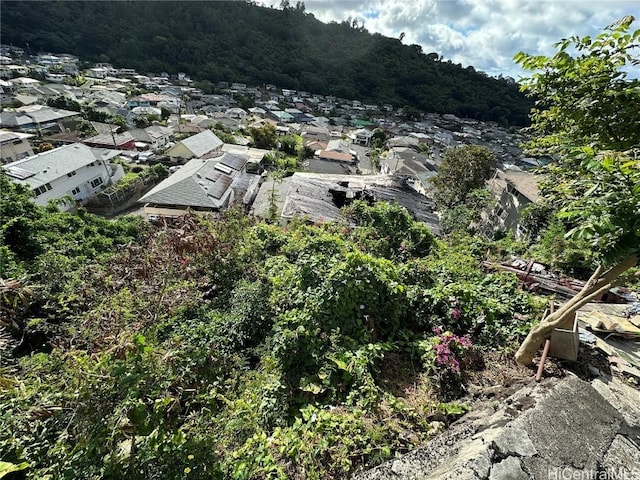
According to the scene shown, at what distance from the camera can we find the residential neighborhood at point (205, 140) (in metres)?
18.8

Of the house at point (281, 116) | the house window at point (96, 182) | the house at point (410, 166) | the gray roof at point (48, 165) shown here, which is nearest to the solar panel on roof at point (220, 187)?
the gray roof at point (48, 165)

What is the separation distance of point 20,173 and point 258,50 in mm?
93428

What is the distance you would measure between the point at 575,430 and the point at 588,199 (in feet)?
7.03

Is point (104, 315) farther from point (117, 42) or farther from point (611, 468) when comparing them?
point (117, 42)

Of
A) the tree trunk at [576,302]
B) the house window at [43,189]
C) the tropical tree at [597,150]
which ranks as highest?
the tropical tree at [597,150]

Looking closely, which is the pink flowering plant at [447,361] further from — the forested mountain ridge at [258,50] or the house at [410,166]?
the forested mountain ridge at [258,50]

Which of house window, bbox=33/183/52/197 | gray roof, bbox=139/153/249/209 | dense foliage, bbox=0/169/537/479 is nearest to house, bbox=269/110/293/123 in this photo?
gray roof, bbox=139/153/249/209

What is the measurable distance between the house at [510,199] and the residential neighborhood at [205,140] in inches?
4.1

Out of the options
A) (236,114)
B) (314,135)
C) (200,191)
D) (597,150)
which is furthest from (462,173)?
(236,114)

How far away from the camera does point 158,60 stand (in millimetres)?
82312

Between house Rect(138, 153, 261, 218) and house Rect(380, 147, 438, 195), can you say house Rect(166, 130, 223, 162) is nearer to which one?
house Rect(138, 153, 261, 218)

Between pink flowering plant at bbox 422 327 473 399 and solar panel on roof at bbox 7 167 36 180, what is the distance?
25.9 m

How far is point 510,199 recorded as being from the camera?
2141 centimetres

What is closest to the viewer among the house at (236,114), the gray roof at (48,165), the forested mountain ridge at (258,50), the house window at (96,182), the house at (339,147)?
the gray roof at (48,165)
